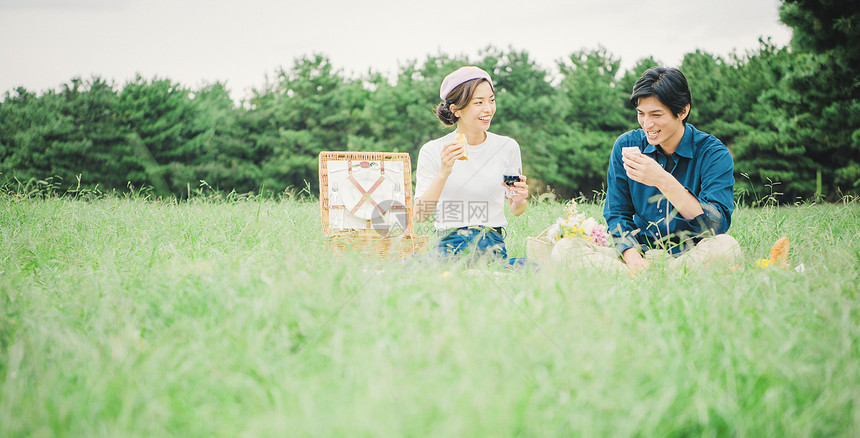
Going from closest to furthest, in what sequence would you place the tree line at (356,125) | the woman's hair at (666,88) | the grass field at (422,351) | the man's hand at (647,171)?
the grass field at (422,351), the man's hand at (647,171), the woman's hair at (666,88), the tree line at (356,125)

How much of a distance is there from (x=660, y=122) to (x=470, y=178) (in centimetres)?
109

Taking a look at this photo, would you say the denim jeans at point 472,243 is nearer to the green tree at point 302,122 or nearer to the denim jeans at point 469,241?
the denim jeans at point 469,241

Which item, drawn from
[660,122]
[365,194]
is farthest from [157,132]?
[660,122]

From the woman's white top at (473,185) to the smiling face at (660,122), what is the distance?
749mm

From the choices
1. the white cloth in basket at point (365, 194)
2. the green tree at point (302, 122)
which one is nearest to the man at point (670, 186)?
the white cloth in basket at point (365, 194)

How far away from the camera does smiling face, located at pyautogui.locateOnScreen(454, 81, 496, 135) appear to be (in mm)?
3070

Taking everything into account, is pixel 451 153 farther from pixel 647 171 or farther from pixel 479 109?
pixel 647 171

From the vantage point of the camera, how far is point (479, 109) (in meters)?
3.09

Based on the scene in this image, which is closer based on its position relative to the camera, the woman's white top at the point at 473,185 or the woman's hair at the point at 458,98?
the woman's hair at the point at 458,98

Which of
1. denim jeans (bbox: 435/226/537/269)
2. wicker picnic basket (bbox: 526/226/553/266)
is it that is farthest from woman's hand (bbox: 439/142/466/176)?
wicker picnic basket (bbox: 526/226/553/266)

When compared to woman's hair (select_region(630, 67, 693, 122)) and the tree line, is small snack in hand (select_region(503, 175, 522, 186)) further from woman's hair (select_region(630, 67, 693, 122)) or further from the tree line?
the tree line

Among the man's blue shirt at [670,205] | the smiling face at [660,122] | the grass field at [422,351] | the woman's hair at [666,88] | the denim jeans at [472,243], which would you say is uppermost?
the woman's hair at [666,88]

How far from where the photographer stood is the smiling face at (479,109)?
3070mm

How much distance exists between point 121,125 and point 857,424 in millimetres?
19686
